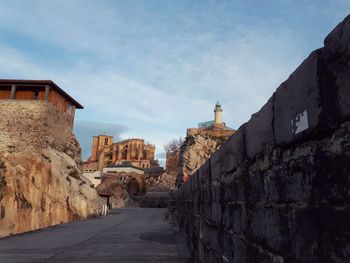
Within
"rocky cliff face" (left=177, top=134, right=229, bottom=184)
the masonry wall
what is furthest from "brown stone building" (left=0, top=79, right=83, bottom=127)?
"rocky cliff face" (left=177, top=134, right=229, bottom=184)

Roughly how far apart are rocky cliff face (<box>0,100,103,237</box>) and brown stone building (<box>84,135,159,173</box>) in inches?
2002

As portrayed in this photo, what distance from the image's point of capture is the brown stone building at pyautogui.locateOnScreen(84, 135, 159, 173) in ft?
268

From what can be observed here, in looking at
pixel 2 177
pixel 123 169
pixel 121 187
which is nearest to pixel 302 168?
pixel 2 177

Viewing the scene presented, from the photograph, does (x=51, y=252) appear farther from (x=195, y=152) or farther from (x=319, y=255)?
(x=195, y=152)

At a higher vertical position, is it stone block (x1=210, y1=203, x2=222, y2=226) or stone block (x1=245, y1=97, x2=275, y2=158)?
stone block (x1=245, y1=97, x2=275, y2=158)

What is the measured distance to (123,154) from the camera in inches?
3346

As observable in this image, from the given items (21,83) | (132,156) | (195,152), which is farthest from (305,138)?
(132,156)

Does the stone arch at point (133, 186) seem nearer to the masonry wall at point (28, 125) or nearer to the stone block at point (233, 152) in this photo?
the masonry wall at point (28, 125)

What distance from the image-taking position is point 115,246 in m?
8.78

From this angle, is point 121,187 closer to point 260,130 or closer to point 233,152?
point 233,152

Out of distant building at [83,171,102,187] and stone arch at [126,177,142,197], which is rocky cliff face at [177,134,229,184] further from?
distant building at [83,171,102,187]

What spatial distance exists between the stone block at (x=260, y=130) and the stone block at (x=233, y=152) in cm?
14

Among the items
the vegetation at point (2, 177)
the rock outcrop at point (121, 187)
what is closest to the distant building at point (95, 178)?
the rock outcrop at point (121, 187)

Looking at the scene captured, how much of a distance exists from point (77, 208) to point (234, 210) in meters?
21.7
